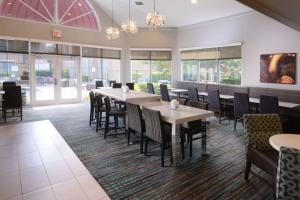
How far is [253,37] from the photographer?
7234 millimetres

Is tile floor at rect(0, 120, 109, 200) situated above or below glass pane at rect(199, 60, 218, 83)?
below

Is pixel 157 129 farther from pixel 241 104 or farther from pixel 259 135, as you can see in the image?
pixel 241 104

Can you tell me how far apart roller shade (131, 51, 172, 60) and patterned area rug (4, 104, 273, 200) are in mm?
6023

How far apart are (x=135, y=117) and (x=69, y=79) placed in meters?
6.55

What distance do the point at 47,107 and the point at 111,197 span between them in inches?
280

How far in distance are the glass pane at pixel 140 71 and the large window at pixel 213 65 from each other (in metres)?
1.73

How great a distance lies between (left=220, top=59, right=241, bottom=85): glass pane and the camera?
26.0ft

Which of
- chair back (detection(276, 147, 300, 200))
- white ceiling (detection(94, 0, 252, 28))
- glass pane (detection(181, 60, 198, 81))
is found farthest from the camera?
glass pane (detection(181, 60, 198, 81))

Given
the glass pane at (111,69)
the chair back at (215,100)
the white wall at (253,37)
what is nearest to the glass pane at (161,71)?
the glass pane at (111,69)

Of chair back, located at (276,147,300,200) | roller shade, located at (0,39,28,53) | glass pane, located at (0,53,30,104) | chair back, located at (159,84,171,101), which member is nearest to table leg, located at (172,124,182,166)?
chair back, located at (276,147,300,200)

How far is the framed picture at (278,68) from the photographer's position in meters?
6.36

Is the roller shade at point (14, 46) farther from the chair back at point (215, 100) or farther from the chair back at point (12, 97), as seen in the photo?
the chair back at point (215, 100)

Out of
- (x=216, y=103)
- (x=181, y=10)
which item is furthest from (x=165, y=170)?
(x=181, y=10)

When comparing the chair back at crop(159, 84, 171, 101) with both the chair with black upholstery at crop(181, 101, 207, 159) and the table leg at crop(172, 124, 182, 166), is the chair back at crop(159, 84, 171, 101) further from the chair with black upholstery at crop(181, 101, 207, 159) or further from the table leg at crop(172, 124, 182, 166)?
the table leg at crop(172, 124, 182, 166)
